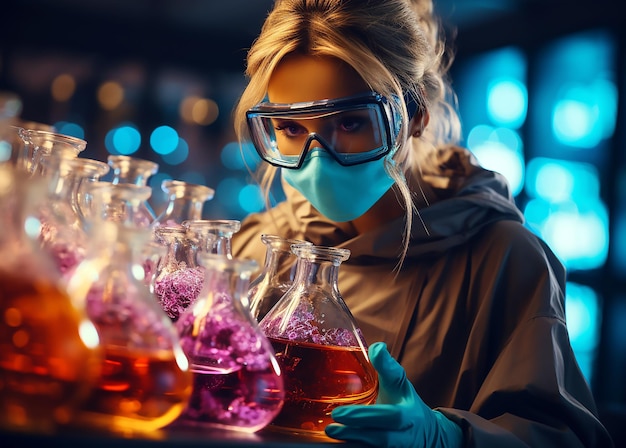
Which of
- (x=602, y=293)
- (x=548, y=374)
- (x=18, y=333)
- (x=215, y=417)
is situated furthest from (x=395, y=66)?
(x=602, y=293)

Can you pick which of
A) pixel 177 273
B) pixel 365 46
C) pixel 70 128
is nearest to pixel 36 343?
pixel 177 273

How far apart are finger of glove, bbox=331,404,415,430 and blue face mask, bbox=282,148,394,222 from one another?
0.61 m

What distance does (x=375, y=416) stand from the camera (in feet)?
3.18

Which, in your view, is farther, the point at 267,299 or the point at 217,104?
the point at 217,104

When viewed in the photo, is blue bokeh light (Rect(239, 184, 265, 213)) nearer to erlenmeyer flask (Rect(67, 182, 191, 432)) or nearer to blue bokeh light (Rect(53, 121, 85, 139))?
blue bokeh light (Rect(53, 121, 85, 139))

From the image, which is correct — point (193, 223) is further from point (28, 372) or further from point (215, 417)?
point (28, 372)

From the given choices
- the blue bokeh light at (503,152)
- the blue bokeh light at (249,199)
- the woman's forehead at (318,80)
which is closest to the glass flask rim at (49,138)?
the woman's forehead at (318,80)

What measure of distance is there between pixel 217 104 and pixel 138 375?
637 centimetres

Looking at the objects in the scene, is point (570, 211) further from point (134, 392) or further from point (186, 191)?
point (134, 392)

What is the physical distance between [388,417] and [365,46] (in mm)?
831

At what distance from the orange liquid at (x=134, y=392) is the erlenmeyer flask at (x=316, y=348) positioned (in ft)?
0.84

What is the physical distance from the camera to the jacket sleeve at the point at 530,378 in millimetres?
A: 1275

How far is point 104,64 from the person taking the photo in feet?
20.5

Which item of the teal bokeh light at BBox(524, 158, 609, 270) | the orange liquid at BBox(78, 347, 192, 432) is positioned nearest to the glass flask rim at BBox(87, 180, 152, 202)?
the orange liquid at BBox(78, 347, 192, 432)
